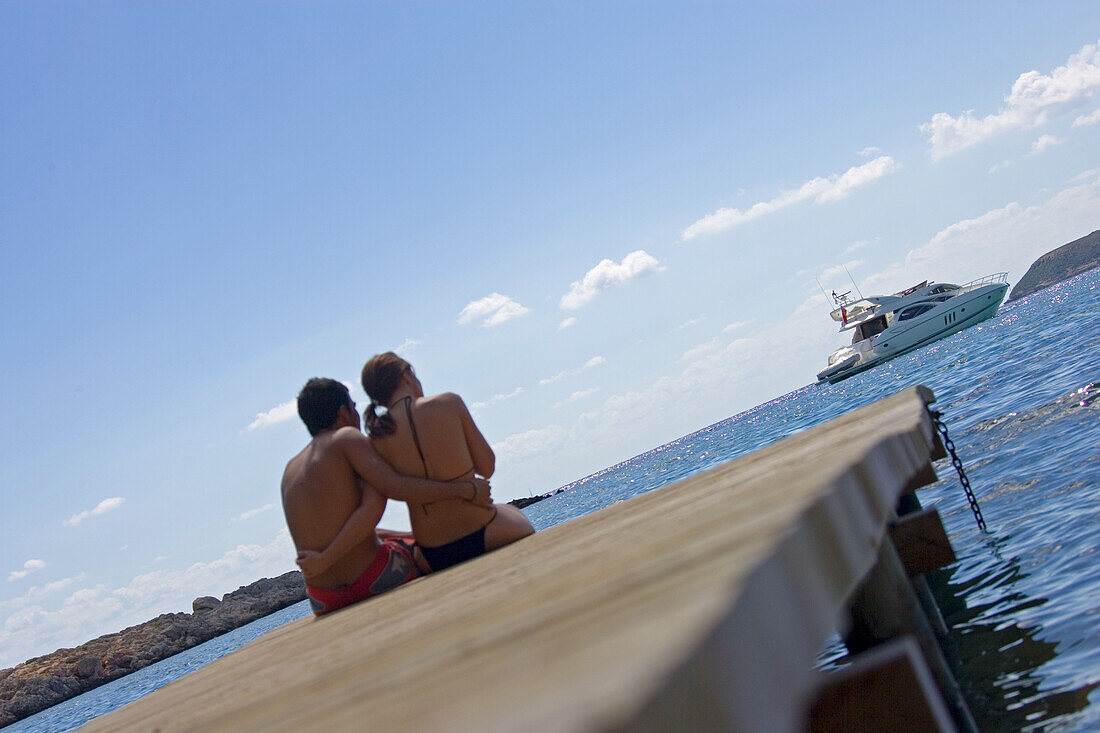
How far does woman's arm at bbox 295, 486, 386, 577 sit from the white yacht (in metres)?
48.7

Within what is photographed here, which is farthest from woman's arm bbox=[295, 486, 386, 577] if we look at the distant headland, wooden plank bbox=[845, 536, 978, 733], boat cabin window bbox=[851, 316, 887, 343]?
the distant headland

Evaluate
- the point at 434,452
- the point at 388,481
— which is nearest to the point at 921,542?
the point at 434,452

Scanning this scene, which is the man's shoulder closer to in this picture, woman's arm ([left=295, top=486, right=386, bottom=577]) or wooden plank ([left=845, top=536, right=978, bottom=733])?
woman's arm ([left=295, top=486, right=386, bottom=577])

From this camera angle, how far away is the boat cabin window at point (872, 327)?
50.8 metres

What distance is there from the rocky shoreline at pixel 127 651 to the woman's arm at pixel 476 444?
2557 inches

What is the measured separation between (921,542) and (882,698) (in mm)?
2547

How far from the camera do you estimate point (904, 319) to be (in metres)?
50.3

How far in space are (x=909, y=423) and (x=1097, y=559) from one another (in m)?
3.44

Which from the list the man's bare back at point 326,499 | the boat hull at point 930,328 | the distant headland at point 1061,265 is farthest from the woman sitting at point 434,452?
the distant headland at point 1061,265

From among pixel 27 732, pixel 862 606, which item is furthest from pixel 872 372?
pixel 862 606

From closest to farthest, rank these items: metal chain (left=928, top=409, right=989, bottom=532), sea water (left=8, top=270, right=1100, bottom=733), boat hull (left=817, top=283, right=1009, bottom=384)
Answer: sea water (left=8, top=270, right=1100, bottom=733) < metal chain (left=928, top=409, right=989, bottom=532) < boat hull (left=817, top=283, right=1009, bottom=384)

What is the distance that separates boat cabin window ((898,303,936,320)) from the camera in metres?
50.5

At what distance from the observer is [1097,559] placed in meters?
5.63

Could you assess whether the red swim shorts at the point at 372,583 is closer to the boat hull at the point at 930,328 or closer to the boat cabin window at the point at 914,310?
the boat hull at the point at 930,328
